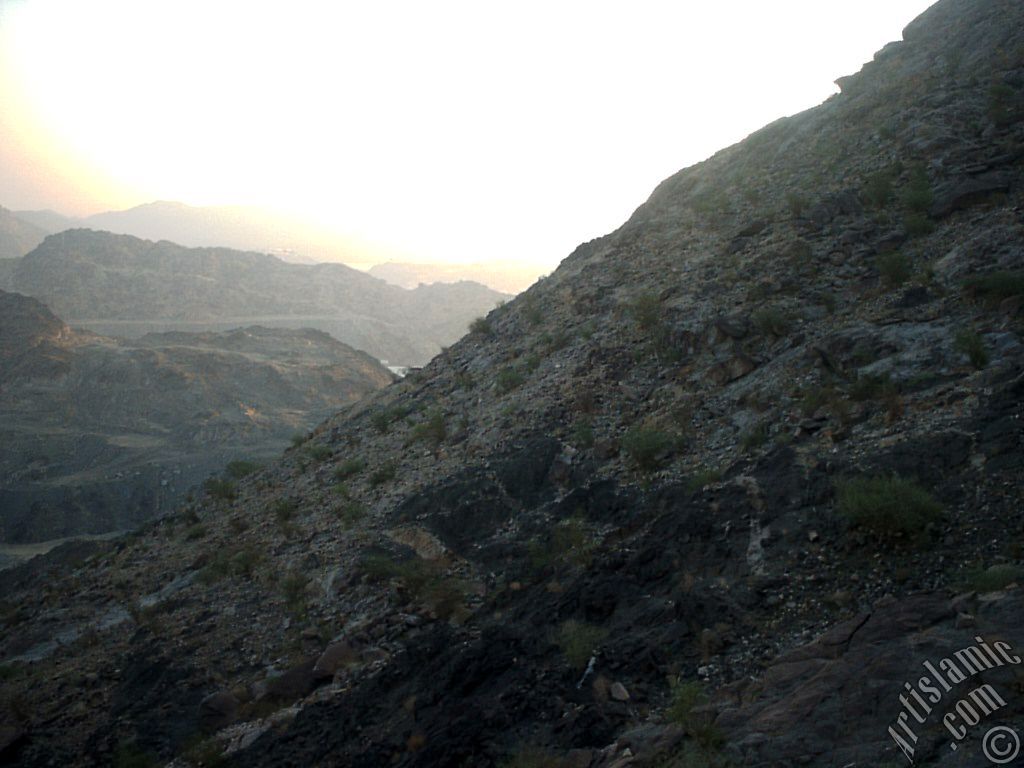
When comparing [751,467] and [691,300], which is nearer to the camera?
[751,467]

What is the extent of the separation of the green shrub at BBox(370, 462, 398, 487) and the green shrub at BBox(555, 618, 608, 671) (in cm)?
578

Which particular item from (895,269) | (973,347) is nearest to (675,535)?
(973,347)

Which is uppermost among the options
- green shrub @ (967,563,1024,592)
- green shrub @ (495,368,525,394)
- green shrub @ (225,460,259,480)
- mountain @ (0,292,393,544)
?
mountain @ (0,292,393,544)

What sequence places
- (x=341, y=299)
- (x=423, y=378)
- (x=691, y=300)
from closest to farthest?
(x=691, y=300)
(x=423, y=378)
(x=341, y=299)

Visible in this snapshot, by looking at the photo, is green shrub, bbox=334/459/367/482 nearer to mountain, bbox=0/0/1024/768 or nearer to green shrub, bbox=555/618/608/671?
mountain, bbox=0/0/1024/768

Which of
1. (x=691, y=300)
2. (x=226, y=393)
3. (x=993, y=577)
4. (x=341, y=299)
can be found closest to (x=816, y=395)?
(x=993, y=577)

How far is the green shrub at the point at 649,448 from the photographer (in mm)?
8844

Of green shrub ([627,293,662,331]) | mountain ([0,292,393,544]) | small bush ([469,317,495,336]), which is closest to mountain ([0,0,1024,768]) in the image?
green shrub ([627,293,662,331])

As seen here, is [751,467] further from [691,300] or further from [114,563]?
[114,563]

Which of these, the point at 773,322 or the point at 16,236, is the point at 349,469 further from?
the point at 16,236

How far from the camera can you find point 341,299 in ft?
354

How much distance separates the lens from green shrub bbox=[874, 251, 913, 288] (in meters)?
9.70

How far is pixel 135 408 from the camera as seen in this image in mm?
48656

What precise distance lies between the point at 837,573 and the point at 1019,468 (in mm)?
1711
